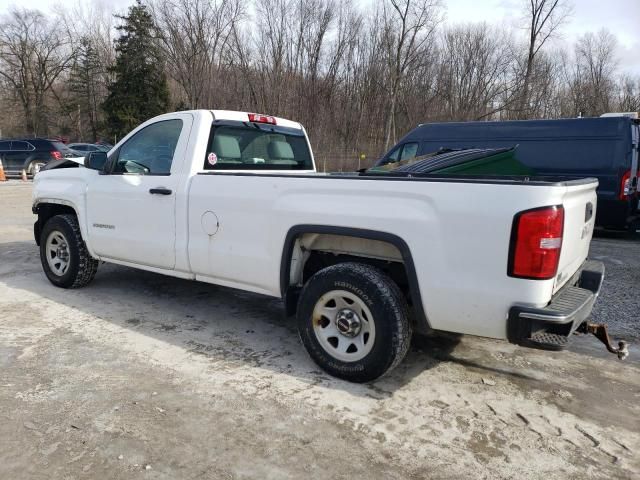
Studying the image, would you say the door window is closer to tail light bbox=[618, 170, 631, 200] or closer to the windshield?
the windshield

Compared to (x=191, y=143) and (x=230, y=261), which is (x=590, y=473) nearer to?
(x=230, y=261)

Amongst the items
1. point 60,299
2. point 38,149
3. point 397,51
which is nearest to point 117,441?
point 60,299

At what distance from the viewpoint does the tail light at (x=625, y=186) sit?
9688 mm

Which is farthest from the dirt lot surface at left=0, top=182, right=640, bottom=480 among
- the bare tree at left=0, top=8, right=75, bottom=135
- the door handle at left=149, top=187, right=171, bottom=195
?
the bare tree at left=0, top=8, right=75, bottom=135

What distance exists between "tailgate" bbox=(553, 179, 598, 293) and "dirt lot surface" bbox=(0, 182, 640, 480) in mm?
869

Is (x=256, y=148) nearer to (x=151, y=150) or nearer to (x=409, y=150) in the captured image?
(x=151, y=150)

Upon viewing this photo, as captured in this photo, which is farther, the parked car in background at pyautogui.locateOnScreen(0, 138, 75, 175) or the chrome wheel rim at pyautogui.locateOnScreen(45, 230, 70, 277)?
the parked car in background at pyautogui.locateOnScreen(0, 138, 75, 175)

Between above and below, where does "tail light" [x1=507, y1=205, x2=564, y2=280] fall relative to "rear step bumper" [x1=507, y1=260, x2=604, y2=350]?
above

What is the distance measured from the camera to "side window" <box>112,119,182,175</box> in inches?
184

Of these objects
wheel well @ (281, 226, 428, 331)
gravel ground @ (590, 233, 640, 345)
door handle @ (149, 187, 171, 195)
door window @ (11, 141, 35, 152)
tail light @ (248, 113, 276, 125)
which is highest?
door window @ (11, 141, 35, 152)

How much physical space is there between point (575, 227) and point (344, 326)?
5.40 feet

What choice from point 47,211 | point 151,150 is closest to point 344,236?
point 151,150

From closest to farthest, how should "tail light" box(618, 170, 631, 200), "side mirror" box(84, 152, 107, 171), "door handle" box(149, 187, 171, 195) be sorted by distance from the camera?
"door handle" box(149, 187, 171, 195) → "side mirror" box(84, 152, 107, 171) → "tail light" box(618, 170, 631, 200)

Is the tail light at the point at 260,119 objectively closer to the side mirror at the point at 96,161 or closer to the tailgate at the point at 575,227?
the side mirror at the point at 96,161
